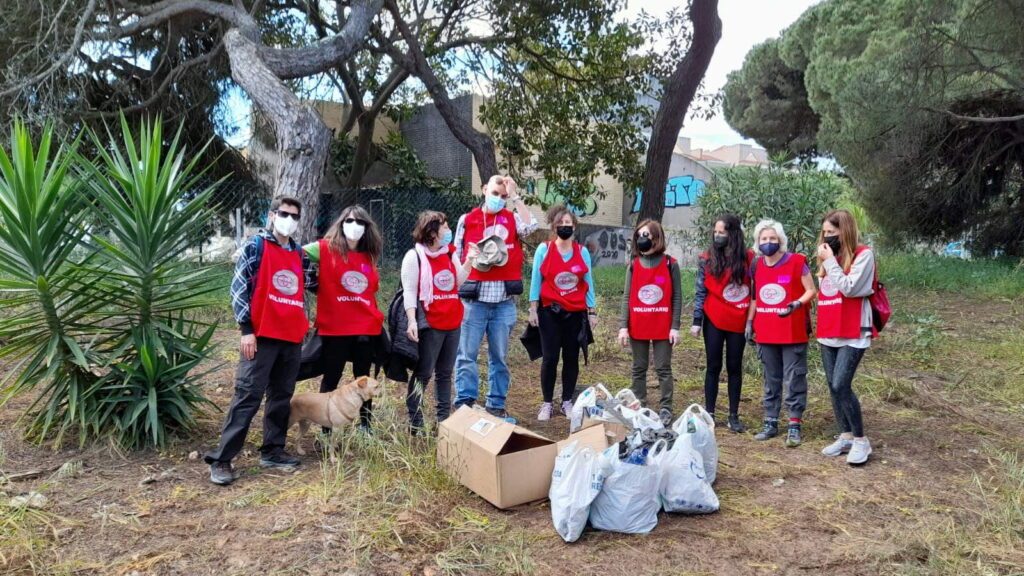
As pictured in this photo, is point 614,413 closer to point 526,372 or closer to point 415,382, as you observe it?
point 415,382

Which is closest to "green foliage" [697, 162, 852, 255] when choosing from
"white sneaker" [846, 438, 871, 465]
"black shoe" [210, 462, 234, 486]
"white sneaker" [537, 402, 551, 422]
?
"white sneaker" [846, 438, 871, 465]

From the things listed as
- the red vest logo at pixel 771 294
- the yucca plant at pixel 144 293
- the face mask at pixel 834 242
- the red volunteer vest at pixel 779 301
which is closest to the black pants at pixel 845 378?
the red volunteer vest at pixel 779 301

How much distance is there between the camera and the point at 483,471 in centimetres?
404

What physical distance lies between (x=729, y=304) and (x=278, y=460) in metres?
3.25

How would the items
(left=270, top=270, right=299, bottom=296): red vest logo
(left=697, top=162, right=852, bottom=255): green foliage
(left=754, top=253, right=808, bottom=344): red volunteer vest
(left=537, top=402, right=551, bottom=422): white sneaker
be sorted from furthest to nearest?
(left=697, top=162, right=852, bottom=255): green foliage, (left=537, top=402, right=551, bottom=422): white sneaker, (left=754, top=253, right=808, bottom=344): red volunteer vest, (left=270, top=270, right=299, bottom=296): red vest logo

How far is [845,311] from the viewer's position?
4.80 metres

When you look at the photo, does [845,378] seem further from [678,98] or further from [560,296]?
[678,98]

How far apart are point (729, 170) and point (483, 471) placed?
5.98 metres

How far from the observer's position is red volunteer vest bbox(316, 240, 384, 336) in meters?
4.73

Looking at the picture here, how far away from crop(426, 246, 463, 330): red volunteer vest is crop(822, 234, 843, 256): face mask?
2455mm

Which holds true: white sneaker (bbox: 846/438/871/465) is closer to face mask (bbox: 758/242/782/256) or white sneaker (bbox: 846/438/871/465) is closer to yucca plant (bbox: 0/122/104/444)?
face mask (bbox: 758/242/782/256)

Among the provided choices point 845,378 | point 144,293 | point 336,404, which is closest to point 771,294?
point 845,378

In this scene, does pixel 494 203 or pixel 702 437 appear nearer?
pixel 702 437

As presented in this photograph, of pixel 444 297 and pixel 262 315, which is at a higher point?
pixel 444 297
